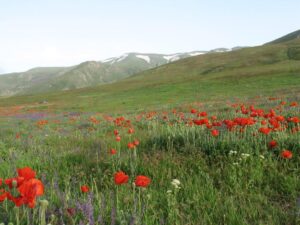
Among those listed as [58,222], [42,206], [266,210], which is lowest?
[266,210]

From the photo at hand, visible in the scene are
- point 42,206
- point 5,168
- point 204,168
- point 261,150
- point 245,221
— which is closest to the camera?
point 42,206

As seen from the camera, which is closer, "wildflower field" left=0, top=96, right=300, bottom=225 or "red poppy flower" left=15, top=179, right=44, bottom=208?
"red poppy flower" left=15, top=179, right=44, bottom=208

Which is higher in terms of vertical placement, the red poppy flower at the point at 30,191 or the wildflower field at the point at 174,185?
the red poppy flower at the point at 30,191

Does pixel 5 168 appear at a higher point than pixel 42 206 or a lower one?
lower

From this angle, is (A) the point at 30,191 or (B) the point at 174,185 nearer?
(A) the point at 30,191

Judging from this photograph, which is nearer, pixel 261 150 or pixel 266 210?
pixel 266 210

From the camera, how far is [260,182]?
3588 millimetres

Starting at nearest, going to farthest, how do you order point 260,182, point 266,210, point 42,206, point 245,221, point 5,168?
point 42,206 → point 245,221 → point 266,210 → point 260,182 → point 5,168

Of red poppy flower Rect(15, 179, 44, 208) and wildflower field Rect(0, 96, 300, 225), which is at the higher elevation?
red poppy flower Rect(15, 179, 44, 208)

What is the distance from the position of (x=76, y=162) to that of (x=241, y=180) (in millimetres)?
2763

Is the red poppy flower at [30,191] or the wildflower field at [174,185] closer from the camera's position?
the red poppy flower at [30,191]

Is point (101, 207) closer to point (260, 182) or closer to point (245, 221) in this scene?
point (245, 221)

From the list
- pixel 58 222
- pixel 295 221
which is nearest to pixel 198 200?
pixel 295 221

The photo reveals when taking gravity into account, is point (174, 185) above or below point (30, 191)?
below
